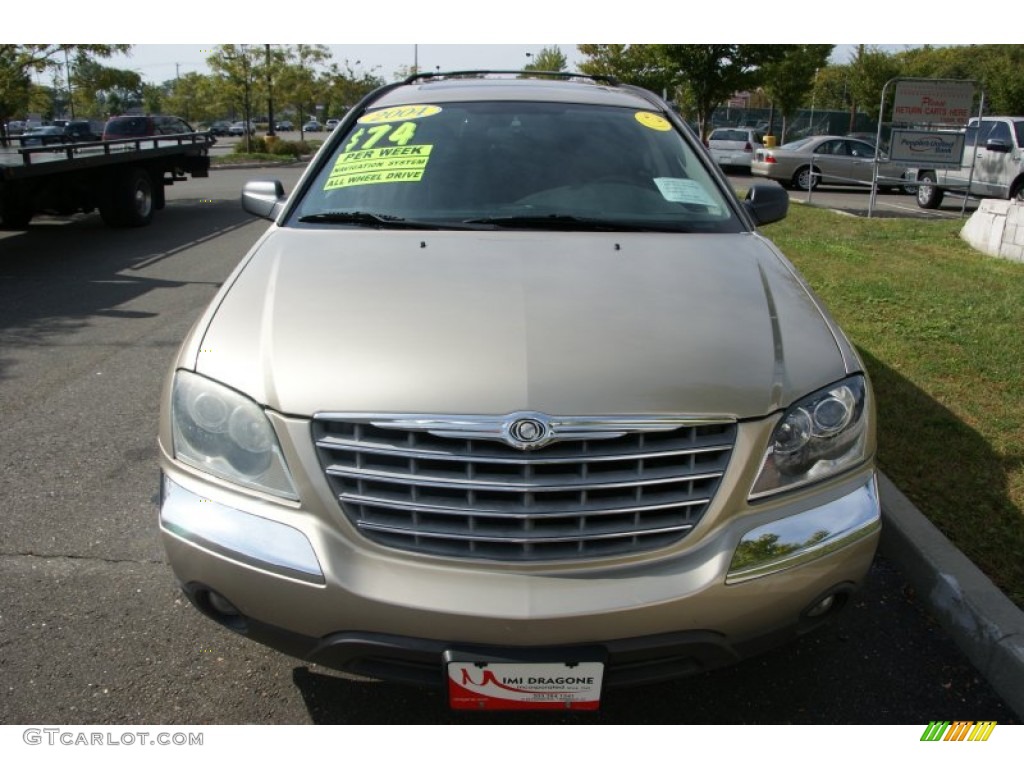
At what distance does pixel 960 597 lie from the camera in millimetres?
2768

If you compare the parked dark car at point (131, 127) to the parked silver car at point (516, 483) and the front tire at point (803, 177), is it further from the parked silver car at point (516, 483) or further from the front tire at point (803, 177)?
the parked silver car at point (516, 483)

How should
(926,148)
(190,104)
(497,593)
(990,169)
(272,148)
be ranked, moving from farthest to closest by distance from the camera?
(190,104)
(272,148)
(990,169)
(926,148)
(497,593)

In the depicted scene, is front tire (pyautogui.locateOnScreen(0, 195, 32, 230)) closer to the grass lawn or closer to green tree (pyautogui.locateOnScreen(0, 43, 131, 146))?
green tree (pyautogui.locateOnScreen(0, 43, 131, 146))

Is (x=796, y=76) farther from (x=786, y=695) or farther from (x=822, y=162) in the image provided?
(x=786, y=695)

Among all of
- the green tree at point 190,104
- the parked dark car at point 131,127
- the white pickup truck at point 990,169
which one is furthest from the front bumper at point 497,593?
the green tree at point 190,104

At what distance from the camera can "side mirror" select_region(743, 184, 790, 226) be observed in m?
3.76

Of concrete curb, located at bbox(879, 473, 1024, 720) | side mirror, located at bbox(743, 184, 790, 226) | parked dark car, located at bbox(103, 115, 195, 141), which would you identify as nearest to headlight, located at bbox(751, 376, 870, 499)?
concrete curb, located at bbox(879, 473, 1024, 720)

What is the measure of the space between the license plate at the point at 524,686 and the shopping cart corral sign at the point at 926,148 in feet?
44.8

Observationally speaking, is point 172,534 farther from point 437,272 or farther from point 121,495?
point 121,495

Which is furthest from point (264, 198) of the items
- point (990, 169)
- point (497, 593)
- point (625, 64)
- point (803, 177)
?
point (625, 64)

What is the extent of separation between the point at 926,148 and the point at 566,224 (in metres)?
12.7

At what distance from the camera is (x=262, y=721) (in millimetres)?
2334

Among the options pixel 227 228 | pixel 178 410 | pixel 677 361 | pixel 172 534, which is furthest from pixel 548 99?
pixel 227 228

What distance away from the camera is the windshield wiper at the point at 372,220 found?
2.96 metres
